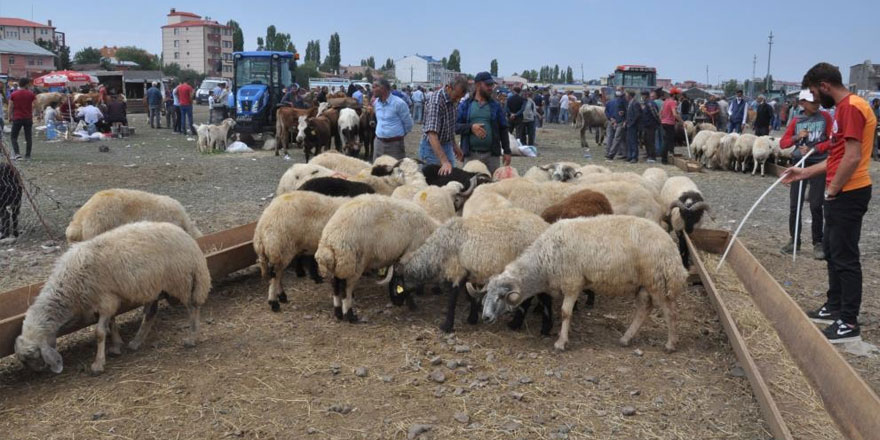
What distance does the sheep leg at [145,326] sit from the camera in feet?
16.1

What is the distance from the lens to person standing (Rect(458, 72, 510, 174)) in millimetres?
7932

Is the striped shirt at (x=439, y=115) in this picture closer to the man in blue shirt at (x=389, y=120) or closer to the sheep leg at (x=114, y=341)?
the man in blue shirt at (x=389, y=120)

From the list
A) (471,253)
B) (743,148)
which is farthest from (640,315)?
(743,148)

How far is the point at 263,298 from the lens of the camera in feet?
20.2

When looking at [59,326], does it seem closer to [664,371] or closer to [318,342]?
[318,342]

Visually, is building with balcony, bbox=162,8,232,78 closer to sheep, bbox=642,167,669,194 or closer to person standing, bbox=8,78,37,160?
person standing, bbox=8,78,37,160

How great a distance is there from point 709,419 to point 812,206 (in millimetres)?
4501

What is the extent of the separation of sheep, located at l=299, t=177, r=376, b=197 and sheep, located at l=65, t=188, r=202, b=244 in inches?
52.1

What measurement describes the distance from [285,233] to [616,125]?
48.5 feet

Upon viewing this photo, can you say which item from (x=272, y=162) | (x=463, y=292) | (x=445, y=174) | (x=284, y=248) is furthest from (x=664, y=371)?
(x=272, y=162)

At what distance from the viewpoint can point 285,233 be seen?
570 cm

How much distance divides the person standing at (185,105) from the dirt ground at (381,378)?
16547mm

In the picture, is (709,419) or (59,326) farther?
(59,326)

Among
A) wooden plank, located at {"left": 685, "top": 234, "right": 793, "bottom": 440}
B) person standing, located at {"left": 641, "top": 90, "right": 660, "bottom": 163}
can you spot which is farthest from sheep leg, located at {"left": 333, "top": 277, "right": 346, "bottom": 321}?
person standing, located at {"left": 641, "top": 90, "right": 660, "bottom": 163}
